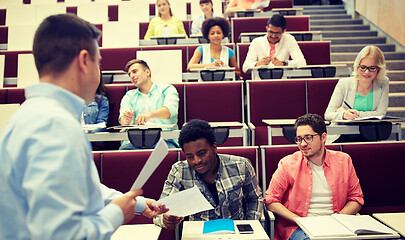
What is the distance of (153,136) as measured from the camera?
5.84 feet

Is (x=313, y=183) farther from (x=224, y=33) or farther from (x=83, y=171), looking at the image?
(x=224, y=33)

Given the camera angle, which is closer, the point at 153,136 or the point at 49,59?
the point at 49,59

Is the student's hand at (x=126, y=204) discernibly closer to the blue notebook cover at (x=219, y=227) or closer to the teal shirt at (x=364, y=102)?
the blue notebook cover at (x=219, y=227)

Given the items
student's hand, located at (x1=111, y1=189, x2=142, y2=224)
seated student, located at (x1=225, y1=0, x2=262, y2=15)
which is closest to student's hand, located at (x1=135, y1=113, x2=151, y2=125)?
student's hand, located at (x1=111, y1=189, x2=142, y2=224)

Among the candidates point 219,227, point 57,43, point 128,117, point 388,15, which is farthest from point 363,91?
point 388,15

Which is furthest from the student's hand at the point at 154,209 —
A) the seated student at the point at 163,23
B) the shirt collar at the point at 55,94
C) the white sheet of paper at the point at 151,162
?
the seated student at the point at 163,23

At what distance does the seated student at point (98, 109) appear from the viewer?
214 cm

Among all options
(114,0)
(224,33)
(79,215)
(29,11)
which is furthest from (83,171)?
(114,0)

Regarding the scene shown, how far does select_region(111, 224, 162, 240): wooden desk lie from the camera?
3.41 feet

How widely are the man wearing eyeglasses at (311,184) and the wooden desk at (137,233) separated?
495 millimetres

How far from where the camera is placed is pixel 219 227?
1062 millimetres

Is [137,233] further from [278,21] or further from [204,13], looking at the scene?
[204,13]

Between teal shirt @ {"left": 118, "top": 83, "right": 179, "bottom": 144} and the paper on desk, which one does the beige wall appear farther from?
the paper on desk

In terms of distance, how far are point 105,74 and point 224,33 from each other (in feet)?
3.01
